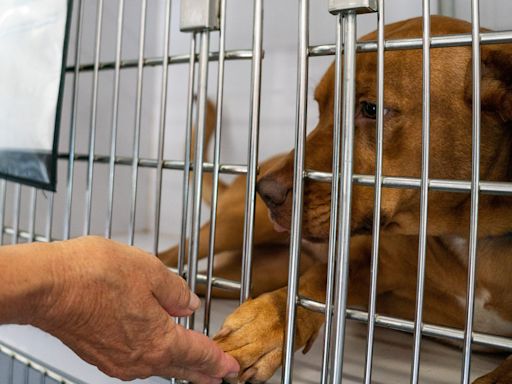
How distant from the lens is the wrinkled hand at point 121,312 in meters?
0.56

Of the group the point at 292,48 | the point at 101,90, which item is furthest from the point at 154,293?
the point at 101,90

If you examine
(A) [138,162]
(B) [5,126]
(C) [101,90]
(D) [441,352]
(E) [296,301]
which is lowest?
(D) [441,352]

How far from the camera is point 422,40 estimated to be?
64 cm

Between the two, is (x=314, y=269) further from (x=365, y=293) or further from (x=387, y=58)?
(x=387, y=58)

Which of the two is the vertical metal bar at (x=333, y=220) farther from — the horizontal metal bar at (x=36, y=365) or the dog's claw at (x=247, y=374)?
the horizontal metal bar at (x=36, y=365)

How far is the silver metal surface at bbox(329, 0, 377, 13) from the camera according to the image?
666 millimetres

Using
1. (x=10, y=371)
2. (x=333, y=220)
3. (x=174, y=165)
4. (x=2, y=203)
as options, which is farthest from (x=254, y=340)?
(x=2, y=203)

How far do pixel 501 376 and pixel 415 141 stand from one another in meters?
0.39

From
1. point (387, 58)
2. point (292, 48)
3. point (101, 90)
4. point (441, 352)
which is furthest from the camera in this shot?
point (101, 90)

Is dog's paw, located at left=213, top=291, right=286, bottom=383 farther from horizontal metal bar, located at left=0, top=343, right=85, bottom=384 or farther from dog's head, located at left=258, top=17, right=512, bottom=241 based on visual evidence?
horizontal metal bar, located at left=0, top=343, right=85, bottom=384

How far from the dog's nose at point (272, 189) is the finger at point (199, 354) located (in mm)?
267

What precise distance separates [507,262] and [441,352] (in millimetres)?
217

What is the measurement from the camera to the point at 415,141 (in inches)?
35.3

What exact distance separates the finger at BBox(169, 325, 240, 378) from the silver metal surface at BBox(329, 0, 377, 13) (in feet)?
1.51
